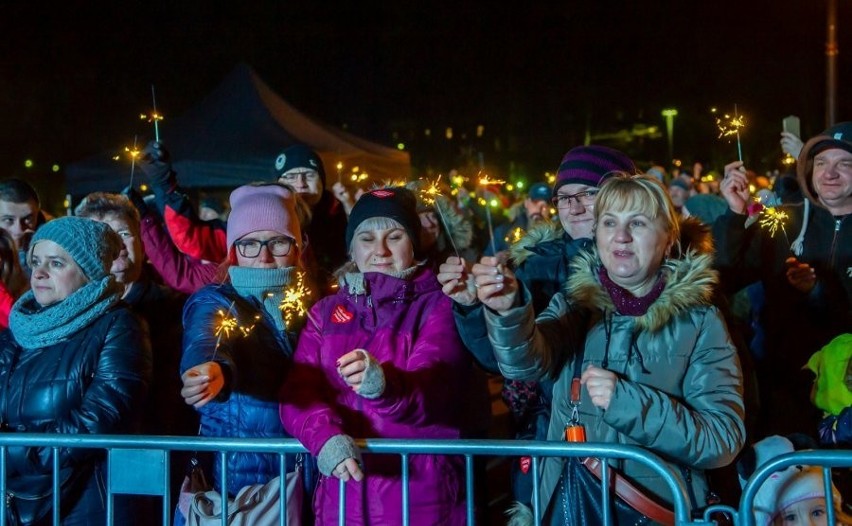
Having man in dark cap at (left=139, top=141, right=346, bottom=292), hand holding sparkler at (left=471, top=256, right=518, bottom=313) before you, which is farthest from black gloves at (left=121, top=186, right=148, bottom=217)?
hand holding sparkler at (left=471, top=256, right=518, bottom=313)

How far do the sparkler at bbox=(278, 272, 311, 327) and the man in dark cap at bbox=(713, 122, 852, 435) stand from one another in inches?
89.8

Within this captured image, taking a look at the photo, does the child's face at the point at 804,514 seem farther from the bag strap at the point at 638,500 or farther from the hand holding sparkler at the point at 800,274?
the hand holding sparkler at the point at 800,274

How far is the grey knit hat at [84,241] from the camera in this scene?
3916mm

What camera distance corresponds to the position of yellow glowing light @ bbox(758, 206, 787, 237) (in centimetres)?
472

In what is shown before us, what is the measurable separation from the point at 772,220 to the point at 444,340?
2.32 meters

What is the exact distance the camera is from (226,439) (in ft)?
10.5

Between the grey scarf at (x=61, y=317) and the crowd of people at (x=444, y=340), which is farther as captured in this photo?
the grey scarf at (x=61, y=317)

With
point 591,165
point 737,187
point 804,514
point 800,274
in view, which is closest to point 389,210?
point 591,165

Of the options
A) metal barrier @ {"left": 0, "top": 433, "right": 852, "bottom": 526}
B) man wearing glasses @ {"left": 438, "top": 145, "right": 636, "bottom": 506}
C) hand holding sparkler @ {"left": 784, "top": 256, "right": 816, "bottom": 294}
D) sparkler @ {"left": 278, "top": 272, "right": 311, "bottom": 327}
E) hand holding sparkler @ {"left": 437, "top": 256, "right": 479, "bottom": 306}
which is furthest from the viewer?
hand holding sparkler @ {"left": 784, "top": 256, "right": 816, "bottom": 294}

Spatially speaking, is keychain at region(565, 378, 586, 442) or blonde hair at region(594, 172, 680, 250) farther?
blonde hair at region(594, 172, 680, 250)

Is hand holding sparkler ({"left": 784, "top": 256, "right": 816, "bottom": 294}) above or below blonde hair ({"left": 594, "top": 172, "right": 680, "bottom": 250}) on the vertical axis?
below

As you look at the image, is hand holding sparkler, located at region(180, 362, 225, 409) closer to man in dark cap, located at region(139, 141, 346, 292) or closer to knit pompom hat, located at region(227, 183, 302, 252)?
knit pompom hat, located at region(227, 183, 302, 252)

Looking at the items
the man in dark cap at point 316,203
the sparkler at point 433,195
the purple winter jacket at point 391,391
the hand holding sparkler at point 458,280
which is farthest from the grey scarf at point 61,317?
the hand holding sparkler at point 458,280

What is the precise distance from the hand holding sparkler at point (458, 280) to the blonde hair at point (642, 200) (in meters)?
0.62
